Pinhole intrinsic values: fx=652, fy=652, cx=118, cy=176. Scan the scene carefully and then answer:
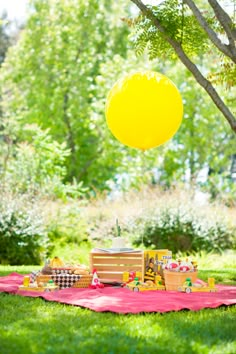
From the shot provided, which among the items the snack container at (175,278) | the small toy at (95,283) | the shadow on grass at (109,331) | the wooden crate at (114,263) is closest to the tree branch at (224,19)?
the snack container at (175,278)

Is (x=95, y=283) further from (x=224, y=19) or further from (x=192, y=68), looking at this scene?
(x=224, y=19)

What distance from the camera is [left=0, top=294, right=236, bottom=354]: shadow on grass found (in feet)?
13.7

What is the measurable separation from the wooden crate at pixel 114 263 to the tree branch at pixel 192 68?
227 centimetres

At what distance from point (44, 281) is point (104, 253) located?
0.96 m

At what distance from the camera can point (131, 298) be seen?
6422 mm

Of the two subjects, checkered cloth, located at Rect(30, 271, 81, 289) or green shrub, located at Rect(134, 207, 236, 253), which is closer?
checkered cloth, located at Rect(30, 271, 81, 289)

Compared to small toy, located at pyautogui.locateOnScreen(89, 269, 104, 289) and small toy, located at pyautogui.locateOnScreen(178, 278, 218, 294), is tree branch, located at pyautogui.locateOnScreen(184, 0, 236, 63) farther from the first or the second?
small toy, located at pyautogui.locateOnScreen(89, 269, 104, 289)

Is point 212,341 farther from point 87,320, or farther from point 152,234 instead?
point 152,234

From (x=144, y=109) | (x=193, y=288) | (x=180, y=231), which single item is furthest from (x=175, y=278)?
(x=180, y=231)

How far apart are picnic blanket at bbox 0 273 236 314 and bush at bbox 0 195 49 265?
3.65m

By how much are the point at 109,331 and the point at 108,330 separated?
0.11 feet

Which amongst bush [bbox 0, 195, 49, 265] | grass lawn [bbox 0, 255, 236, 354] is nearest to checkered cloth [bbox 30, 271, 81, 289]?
grass lawn [bbox 0, 255, 236, 354]

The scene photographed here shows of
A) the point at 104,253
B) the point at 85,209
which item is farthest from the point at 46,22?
the point at 104,253

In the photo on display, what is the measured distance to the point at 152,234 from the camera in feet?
40.6
